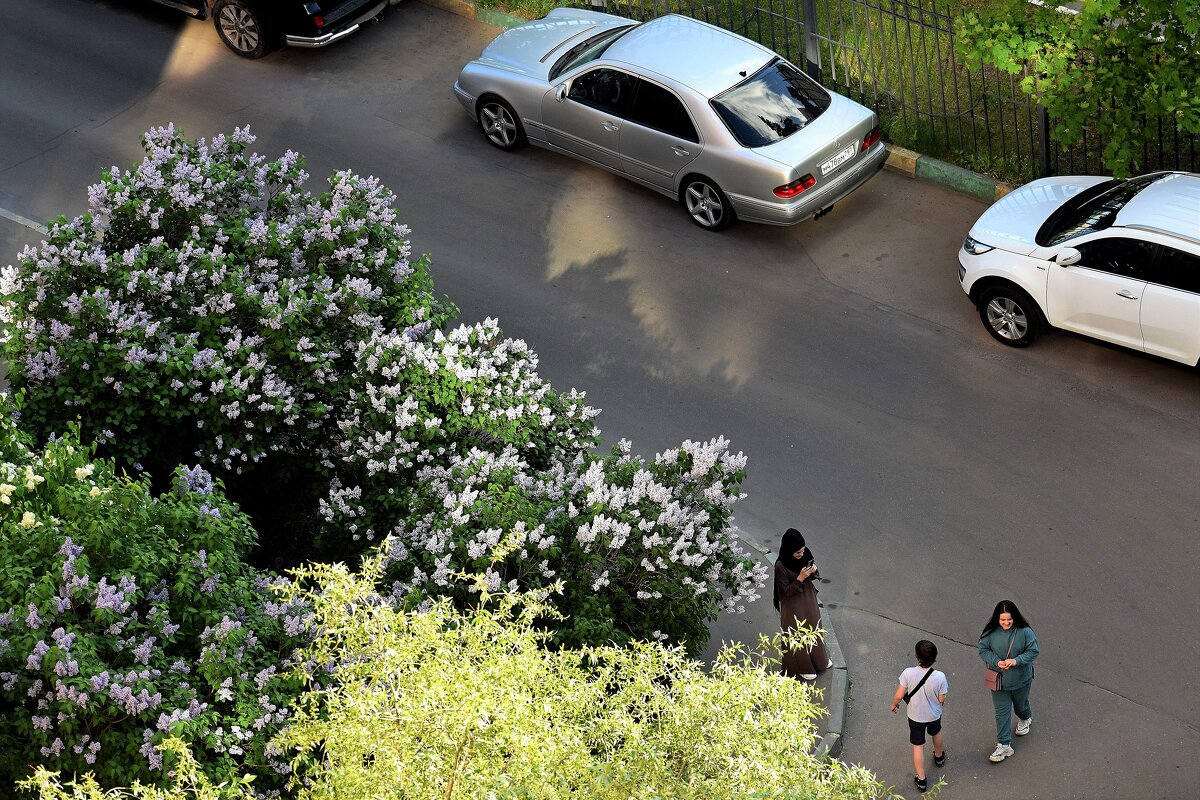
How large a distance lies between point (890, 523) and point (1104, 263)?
2.93m

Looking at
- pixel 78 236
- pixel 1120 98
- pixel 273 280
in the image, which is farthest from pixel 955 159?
pixel 78 236

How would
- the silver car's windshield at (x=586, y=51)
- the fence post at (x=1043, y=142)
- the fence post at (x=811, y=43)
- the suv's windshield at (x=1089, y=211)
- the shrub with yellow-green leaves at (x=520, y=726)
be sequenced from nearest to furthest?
the shrub with yellow-green leaves at (x=520, y=726) → the suv's windshield at (x=1089, y=211) → the fence post at (x=1043, y=142) → the silver car's windshield at (x=586, y=51) → the fence post at (x=811, y=43)

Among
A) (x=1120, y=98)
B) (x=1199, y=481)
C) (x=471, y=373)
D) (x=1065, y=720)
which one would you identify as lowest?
(x=1065, y=720)

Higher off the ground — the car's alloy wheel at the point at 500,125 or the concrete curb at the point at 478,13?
the concrete curb at the point at 478,13

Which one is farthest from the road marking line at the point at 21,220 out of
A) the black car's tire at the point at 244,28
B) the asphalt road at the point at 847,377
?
the black car's tire at the point at 244,28

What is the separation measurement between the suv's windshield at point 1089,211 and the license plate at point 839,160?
89.5 inches

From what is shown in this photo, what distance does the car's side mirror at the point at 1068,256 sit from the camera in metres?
11.4

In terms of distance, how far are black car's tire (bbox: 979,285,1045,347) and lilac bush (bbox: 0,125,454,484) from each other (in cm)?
516

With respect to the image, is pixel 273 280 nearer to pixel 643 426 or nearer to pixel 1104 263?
pixel 643 426

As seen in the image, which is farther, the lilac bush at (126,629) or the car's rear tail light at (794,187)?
the car's rear tail light at (794,187)

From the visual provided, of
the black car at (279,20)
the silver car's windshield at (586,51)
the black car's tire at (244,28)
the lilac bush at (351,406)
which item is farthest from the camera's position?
the black car's tire at (244,28)

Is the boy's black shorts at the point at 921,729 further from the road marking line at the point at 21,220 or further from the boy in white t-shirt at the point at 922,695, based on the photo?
the road marking line at the point at 21,220

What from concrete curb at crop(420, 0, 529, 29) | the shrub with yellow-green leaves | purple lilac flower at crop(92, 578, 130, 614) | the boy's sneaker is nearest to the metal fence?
concrete curb at crop(420, 0, 529, 29)

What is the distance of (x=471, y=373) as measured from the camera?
9.30 metres
